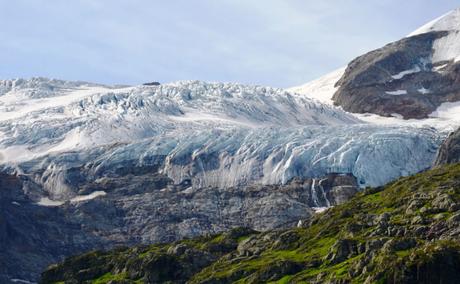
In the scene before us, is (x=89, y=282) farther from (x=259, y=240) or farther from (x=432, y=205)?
(x=432, y=205)

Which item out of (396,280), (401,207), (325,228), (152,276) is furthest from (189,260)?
(396,280)

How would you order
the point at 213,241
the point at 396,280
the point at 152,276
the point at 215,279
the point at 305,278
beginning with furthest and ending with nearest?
the point at 213,241 < the point at 152,276 < the point at 215,279 < the point at 305,278 < the point at 396,280

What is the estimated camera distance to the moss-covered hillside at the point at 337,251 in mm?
112938

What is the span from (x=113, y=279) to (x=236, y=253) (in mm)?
15732

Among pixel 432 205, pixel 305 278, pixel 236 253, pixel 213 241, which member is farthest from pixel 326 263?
pixel 213 241

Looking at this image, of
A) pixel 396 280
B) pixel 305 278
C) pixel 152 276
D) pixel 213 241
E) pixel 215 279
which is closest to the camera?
pixel 396 280

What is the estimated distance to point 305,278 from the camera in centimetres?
12788

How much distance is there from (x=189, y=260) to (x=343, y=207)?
2409cm

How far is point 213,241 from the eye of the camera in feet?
537

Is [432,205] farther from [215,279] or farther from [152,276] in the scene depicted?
[152,276]

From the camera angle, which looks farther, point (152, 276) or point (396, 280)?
point (152, 276)

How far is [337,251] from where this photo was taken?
12950 centimetres

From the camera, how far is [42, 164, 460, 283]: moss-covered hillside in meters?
113

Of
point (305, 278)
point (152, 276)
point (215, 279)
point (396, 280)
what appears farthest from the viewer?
point (152, 276)
